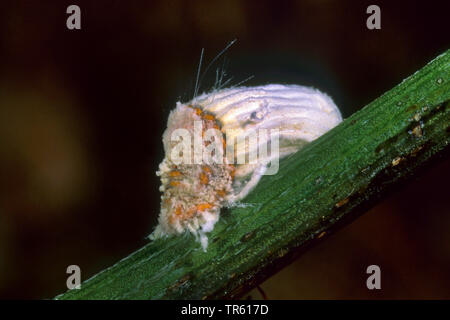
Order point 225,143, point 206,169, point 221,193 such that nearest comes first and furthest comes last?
point 221,193 < point 206,169 < point 225,143

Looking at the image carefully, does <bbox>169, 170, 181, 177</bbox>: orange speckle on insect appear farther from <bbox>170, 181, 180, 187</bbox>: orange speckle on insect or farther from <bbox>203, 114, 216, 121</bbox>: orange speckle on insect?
<bbox>203, 114, 216, 121</bbox>: orange speckle on insect

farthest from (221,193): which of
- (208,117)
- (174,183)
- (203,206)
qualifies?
(208,117)

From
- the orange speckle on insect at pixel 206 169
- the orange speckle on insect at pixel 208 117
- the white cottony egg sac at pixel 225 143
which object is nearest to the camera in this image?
the white cottony egg sac at pixel 225 143

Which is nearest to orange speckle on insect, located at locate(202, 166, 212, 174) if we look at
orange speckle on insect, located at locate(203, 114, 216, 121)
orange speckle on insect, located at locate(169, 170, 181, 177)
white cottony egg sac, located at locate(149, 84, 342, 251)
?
white cottony egg sac, located at locate(149, 84, 342, 251)

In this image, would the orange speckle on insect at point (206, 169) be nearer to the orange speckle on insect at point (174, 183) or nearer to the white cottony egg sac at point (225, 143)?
the white cottony egg sac at point (225, 143)

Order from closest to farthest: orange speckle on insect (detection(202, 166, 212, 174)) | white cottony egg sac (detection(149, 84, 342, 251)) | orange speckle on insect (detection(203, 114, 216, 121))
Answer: white cottony egg sac (detection(149, 84, 342, 251)), orange speckle on insect (detection(202, 166, 212, 174)), orange speckle on insect (detection(203, 114, 216, 121))

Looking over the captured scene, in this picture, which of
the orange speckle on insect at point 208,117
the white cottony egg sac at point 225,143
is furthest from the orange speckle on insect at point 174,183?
the orange speckle on insect at point 208,117

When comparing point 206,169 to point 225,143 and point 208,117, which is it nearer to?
point 225,143

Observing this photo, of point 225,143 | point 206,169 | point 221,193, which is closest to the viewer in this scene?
point 221,193

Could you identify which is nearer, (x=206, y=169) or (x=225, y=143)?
(x=206, y=169)
